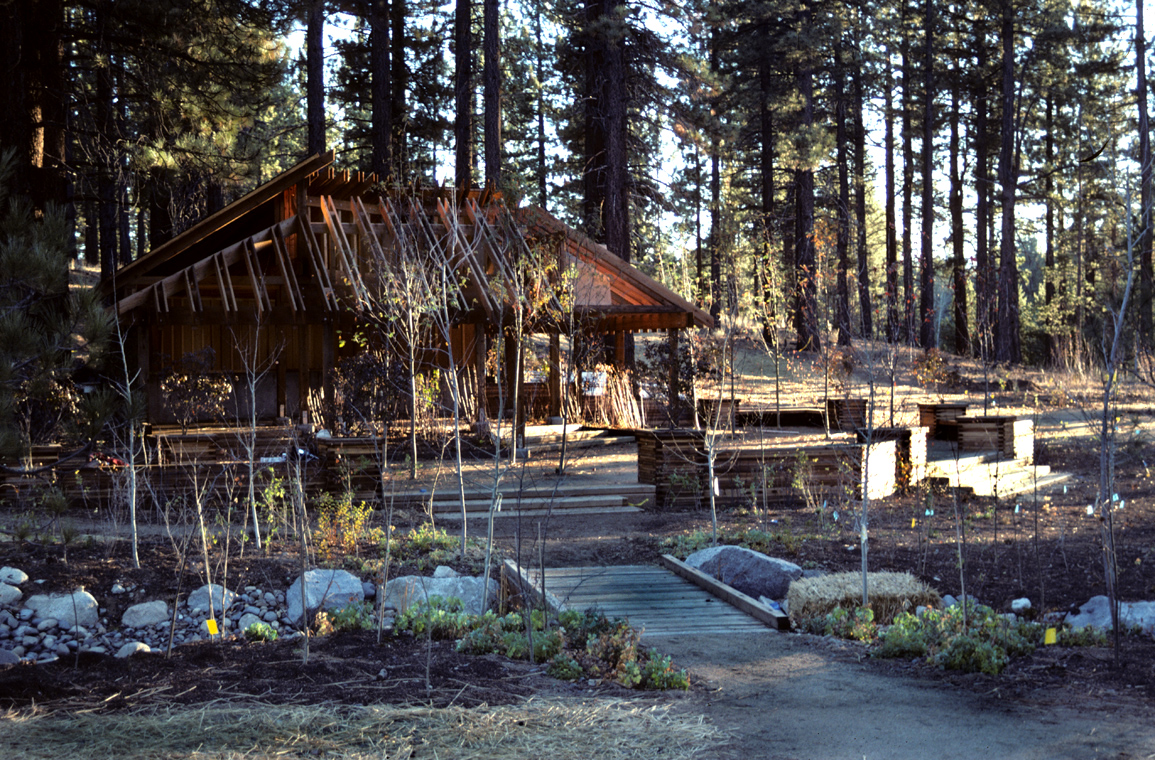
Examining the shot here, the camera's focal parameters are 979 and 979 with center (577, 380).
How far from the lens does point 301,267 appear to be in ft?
56.0

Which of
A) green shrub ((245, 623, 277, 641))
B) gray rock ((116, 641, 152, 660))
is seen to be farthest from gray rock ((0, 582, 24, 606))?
green shrub ((245, 623, 277, 641))

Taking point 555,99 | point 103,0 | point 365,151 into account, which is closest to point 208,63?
point 103,0

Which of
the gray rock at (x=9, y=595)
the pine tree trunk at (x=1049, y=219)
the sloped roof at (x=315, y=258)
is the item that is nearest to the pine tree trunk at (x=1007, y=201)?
the pine tree trunk at (x=1049, y=219)

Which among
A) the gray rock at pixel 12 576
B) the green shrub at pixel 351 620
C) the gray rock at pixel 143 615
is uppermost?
the gray rock at pixel 12 576

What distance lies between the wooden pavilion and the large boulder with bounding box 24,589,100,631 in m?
6.25

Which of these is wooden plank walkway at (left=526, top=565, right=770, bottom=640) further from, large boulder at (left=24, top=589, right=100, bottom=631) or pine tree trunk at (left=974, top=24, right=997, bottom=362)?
pine tree trunk at (left=974, top=24, right=997, bottom=362)

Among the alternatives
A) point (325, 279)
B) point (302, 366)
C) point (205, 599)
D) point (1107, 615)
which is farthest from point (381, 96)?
point (1107, 615)

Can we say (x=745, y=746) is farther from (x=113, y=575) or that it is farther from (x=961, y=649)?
(x=113, y=575)

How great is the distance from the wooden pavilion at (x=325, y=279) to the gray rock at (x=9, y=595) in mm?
6169

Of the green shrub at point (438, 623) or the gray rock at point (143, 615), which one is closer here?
the green shrub at point (438, 623)

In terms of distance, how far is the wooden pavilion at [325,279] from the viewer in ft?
47.4

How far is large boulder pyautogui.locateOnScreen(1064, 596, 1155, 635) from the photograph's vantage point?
6.09 metres

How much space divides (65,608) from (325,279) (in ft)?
28.9

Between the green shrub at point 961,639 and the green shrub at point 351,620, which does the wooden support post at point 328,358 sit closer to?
the green shrub at point 351,620
